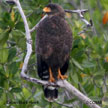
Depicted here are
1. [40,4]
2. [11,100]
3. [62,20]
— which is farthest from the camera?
[40,4]

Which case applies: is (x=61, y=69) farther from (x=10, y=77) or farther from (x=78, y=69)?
(x=10, y=77)

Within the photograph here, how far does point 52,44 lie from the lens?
4.88 m

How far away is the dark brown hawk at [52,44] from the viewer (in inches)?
192

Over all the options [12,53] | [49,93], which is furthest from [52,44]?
[49,93]

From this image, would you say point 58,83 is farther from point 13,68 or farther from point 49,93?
point 13,68

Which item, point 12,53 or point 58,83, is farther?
point 12,53

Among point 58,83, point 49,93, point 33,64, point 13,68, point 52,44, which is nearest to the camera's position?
point 58,83

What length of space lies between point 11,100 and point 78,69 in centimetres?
106

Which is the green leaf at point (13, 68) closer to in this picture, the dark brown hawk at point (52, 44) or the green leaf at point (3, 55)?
the green leaf at point (3, 55)

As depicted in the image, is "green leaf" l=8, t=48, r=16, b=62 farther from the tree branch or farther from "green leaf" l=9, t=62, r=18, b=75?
the tree branch

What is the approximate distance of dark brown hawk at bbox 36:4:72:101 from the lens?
488cm

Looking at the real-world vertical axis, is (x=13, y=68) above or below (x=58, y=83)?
above

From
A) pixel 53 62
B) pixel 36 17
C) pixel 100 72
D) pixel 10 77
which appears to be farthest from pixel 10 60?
pixel 100 72

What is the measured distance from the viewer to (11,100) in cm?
539
